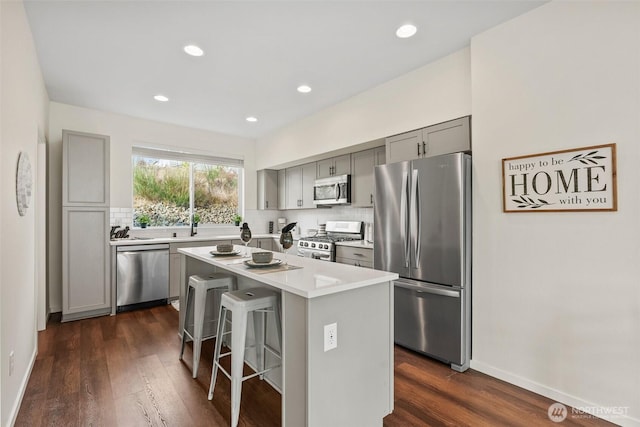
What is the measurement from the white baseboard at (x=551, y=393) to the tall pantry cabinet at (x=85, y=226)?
4.22 m

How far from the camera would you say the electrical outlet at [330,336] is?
160 cm

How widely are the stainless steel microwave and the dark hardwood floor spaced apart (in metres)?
2.07

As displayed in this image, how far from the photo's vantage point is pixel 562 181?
6.88 feet

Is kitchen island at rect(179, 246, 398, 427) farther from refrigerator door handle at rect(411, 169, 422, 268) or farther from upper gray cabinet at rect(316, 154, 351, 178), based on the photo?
upper gray cabinet at rect(316, 154, 351, 178)

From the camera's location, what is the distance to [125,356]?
9.20 ft

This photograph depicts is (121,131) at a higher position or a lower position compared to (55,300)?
higher

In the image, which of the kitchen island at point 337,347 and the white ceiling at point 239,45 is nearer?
the kitchen island at point 337,347

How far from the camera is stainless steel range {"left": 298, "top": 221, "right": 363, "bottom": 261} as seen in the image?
4.04 metres

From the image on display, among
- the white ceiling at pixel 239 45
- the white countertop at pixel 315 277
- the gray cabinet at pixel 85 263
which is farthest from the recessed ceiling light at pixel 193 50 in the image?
the gray cabinet at pixel 85 263

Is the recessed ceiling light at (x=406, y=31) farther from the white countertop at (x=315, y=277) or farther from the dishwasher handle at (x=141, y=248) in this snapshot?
the dishwasher handle at (x=141, y=248)

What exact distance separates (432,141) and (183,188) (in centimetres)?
406

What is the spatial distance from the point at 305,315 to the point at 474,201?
70.2 inches

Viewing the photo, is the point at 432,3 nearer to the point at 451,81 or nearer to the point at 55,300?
the point at 451,81

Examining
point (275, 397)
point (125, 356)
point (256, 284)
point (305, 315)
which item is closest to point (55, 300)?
point (125, 356)
